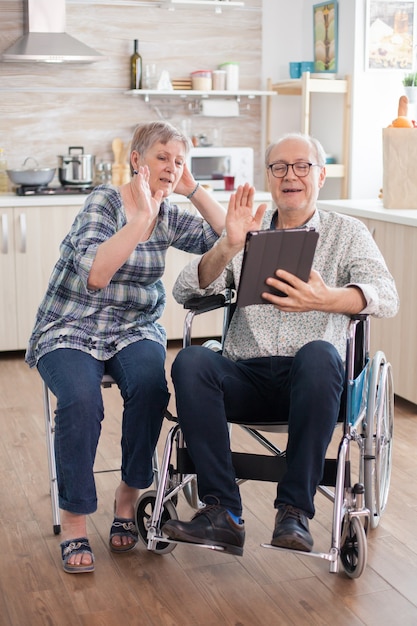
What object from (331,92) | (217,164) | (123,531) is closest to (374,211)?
(331,92)

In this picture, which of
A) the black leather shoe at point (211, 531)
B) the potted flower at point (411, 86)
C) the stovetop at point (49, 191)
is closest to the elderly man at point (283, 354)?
the black leather shoe at point (211, 531)

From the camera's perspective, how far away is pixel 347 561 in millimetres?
2389

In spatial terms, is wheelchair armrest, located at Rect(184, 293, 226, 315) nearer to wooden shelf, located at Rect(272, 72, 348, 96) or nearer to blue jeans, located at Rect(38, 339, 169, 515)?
blue jeans, located at Rect(38, 339, 169, 515)

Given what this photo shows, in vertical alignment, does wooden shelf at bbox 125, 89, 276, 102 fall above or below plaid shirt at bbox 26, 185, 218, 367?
above

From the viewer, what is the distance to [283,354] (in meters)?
2.55

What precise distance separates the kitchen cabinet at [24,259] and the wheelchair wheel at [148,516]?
2366 mm

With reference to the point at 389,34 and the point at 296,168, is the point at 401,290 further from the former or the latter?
the point at 389,34

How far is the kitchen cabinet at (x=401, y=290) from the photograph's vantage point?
3.76 metres

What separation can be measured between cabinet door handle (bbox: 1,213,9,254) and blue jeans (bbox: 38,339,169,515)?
86.3 inches

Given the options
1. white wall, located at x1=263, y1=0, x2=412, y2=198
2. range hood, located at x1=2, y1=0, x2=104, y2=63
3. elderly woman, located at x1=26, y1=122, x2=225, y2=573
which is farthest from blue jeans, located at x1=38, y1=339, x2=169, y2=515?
white wall, located at x1=263, y1=0, x2=412, y2=198

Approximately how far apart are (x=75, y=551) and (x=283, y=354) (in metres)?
0.77

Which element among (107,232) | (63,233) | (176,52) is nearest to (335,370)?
(107,232)

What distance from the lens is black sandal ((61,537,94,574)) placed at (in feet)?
7.97

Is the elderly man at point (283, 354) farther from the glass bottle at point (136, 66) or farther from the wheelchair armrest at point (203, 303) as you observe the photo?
the glass bottle at point (136, 66)
